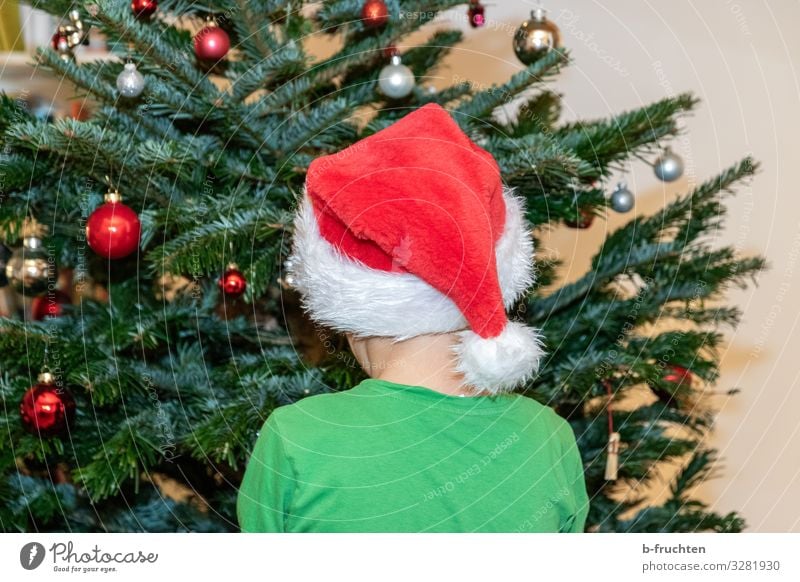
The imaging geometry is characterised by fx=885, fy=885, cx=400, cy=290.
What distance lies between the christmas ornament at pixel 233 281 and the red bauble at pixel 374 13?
0.19 m

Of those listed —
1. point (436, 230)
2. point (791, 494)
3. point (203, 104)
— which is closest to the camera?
point (436, 230)

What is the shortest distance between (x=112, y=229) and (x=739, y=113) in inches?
21.6

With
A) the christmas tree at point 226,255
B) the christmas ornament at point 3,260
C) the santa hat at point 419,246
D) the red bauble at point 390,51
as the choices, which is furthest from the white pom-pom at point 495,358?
the christmas ornament at point 3,260

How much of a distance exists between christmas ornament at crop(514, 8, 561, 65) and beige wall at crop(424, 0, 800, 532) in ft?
0.22

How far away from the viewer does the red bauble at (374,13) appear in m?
0.61

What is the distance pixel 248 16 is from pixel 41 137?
0.51 feet

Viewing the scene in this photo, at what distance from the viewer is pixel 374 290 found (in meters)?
0.51

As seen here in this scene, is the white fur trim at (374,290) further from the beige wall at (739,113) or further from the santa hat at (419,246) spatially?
the beige wall at (739,113)

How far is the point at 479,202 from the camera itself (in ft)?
1.63

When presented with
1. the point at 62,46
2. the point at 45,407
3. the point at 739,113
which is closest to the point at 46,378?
the point at 45,407

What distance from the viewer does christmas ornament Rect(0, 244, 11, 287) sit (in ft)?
2.09
